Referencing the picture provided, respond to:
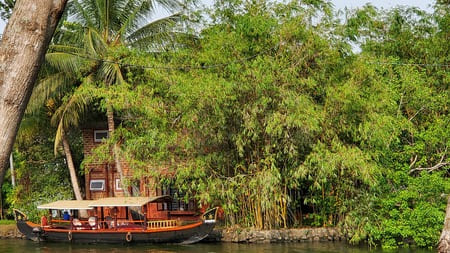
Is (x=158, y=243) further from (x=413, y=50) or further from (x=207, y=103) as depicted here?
(x=413, y=50)

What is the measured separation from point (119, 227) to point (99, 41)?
5.70 meters

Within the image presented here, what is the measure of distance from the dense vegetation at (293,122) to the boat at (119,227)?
841mm

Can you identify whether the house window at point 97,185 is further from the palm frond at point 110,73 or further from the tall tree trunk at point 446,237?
the tall tree trunk at point 446,237

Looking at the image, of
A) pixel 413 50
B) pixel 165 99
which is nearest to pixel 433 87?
pixel 413 50

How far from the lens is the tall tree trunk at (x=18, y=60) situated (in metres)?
2.28

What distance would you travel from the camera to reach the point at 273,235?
16.4m

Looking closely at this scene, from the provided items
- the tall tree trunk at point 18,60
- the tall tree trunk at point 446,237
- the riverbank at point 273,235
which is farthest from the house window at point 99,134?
the tall tree trunk at point 18,60

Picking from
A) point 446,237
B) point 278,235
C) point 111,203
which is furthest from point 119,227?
point 446,237

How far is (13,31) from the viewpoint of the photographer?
2.30 meters

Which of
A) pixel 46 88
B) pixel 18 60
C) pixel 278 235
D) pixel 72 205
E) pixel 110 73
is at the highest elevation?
pixel 110 73

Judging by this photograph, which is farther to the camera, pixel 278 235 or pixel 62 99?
pixel 62 99

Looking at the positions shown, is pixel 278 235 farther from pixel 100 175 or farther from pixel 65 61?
pixel 65 61

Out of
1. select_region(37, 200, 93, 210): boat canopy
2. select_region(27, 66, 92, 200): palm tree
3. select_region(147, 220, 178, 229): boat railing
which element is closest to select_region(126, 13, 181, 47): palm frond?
select_region(27, 66, 92, 200): palm tree

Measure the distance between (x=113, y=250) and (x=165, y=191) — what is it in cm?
445
